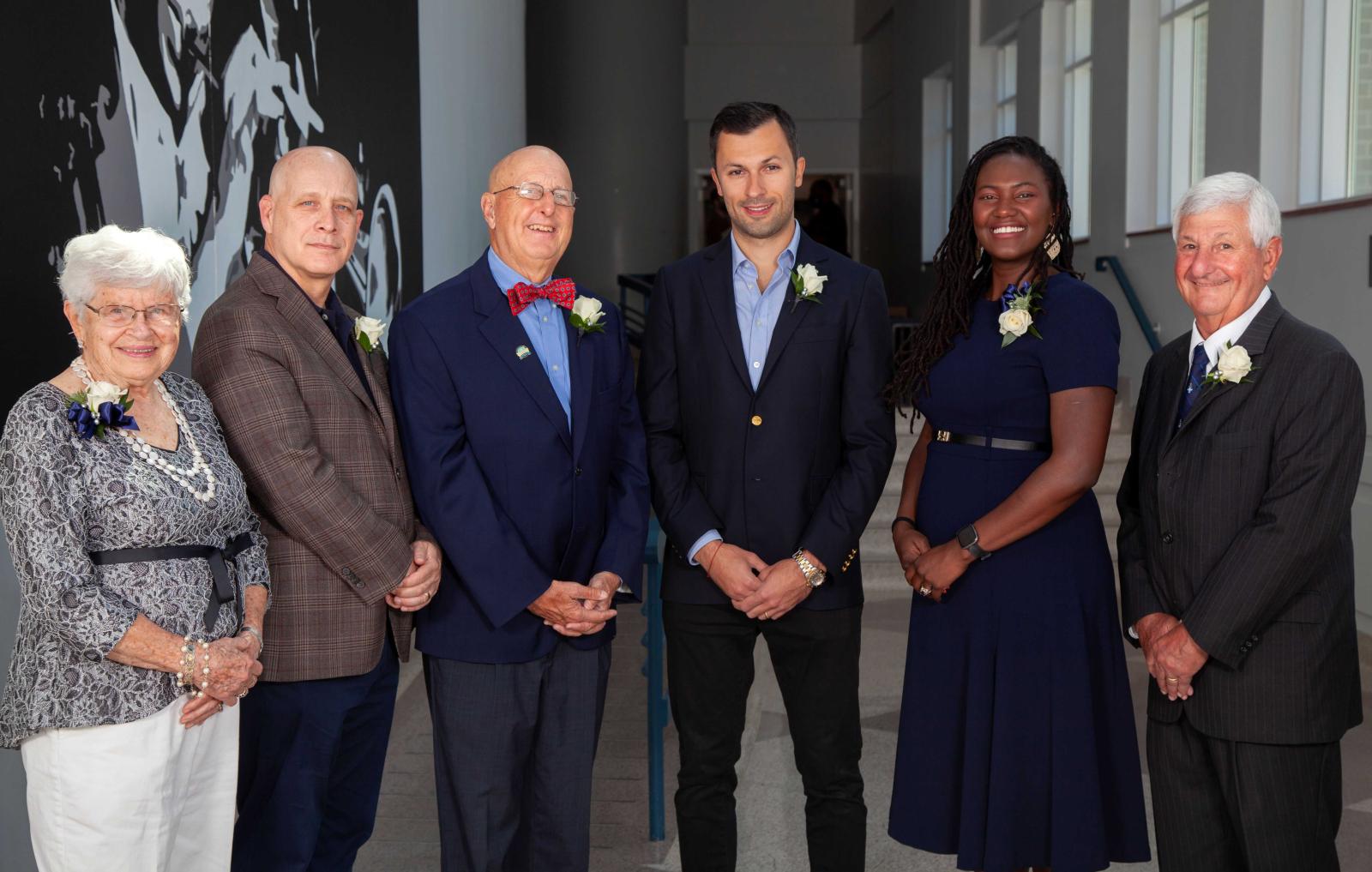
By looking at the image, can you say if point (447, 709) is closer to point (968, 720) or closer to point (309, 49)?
point (968, 720)

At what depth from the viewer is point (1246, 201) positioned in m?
2.26

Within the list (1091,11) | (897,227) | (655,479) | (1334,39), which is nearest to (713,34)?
(897,227)

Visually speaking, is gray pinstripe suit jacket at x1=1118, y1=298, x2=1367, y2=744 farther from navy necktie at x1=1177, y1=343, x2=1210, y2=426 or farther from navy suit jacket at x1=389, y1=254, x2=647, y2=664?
navy suit jacket at x1=389, y1=254, x2=647, y2=664

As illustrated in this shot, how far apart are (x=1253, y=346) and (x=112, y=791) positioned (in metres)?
2.10

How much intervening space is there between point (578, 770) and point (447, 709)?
309mm

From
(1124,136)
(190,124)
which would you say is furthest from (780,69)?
(190,124)

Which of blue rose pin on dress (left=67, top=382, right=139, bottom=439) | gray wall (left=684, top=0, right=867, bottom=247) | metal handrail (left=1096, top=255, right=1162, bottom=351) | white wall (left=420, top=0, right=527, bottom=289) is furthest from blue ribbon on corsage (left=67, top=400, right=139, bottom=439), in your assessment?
gray wall (left=684, top=0, right=867, bottom=247)

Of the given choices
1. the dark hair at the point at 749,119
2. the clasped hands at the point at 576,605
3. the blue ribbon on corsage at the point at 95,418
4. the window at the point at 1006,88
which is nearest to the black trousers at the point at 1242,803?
the clasped hands at the point at 576,605

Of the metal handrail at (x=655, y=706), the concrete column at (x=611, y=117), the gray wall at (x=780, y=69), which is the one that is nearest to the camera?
the metal handrail at (x=655, y=706)

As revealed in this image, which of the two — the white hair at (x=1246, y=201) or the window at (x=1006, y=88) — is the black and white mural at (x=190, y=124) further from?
the window at (x=1006, y=88)

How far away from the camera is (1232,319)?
2311mm

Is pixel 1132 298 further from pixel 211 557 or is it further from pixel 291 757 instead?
pixel 211 557

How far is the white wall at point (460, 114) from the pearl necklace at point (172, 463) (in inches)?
146

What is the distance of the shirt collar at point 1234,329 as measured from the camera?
7.50 feet
